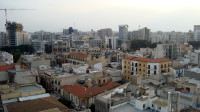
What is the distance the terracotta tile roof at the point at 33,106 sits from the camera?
521 inches

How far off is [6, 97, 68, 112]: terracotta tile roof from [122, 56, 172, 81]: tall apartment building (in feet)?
57.8

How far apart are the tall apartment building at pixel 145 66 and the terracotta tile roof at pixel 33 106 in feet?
57.8

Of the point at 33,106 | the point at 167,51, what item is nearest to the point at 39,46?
the point at 167,51

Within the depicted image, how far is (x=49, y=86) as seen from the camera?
24797 mm

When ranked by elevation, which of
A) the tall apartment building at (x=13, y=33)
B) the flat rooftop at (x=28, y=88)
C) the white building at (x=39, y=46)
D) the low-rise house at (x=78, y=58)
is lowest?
the flat rooftop at (x=28, y=88)

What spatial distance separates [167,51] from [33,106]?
37.4m

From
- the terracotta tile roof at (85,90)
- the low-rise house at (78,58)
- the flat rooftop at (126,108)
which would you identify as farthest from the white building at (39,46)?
the flat rooftop at (126,108)

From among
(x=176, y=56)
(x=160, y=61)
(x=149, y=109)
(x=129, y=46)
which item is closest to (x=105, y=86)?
(x=149, y=109)

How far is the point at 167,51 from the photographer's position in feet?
147

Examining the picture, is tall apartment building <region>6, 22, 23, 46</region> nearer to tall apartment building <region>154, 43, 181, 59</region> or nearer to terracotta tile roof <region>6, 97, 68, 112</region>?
tall apartment building <region>154, 43, 181, 59</region>

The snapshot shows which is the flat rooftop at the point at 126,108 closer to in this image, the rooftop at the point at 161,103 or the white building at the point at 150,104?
the white building at the point at 150,104

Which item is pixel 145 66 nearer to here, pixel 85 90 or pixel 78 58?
pixel 85 90

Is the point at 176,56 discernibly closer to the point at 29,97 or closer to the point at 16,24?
the point at 29,97

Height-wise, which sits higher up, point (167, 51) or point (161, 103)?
point (167, 51)
